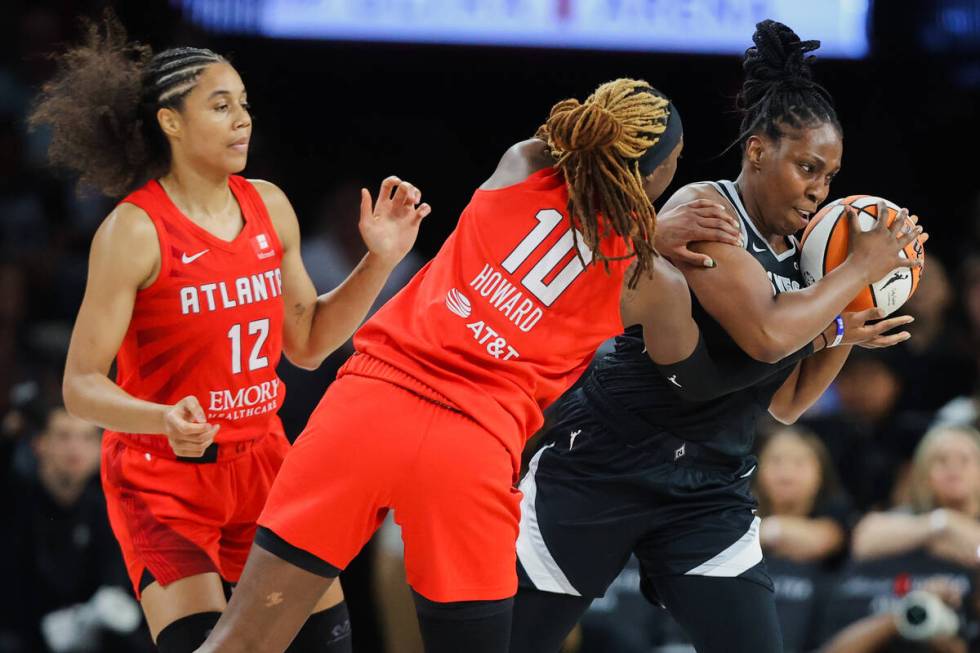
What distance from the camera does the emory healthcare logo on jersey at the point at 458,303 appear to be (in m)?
2.86

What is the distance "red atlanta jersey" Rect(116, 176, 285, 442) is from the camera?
10.3 ft

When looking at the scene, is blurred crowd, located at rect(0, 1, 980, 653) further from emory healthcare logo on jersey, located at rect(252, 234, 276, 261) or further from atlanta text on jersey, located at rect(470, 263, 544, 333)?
atlanta text on jersey, located at rect(470, 263, 544, 333)

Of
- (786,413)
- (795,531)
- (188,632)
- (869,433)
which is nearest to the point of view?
(188,632)

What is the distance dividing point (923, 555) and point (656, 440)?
2405 millimetres

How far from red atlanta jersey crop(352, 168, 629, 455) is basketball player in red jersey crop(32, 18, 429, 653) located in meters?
0.48

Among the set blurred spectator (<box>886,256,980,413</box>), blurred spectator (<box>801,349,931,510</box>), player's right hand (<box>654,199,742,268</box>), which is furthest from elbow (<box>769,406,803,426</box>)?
blurred spectator (<box>886,256,980,413</box>)

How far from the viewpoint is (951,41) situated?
7.31m

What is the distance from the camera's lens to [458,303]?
2.87 metres

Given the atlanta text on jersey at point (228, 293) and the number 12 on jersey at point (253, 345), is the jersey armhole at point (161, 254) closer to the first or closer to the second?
the atlanta text on jersey at point (228, 293)

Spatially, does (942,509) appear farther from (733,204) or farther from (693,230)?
(693,230)

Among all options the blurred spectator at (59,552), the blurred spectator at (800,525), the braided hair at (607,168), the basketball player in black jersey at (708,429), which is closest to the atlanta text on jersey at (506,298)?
the braided hair at (607,168)

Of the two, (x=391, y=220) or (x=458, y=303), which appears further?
(x=391, y=220)

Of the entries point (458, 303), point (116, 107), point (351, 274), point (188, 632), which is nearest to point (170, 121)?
point (116, 107)

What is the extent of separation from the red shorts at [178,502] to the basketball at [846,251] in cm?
145
